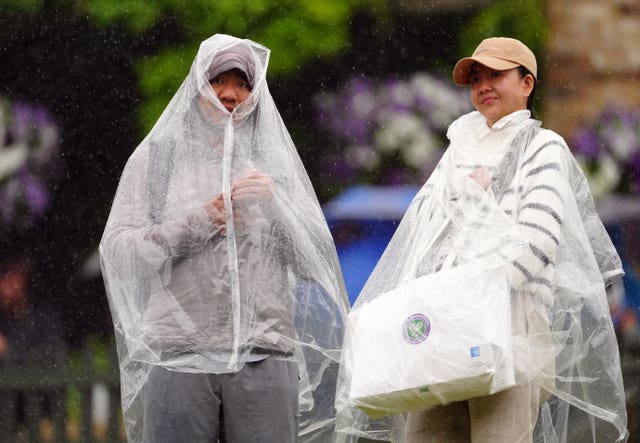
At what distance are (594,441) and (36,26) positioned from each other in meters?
4.24

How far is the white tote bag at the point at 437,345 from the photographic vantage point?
→ 10.6ft

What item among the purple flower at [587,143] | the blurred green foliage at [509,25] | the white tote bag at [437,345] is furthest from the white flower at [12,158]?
the white tote bag at [437,345]

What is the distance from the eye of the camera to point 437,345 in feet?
10.7

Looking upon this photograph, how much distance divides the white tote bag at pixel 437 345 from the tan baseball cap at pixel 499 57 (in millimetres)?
649

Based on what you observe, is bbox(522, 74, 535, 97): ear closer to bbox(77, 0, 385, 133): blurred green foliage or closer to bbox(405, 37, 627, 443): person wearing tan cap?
bbox(405, 37, 627, 443): person wearing tan cap

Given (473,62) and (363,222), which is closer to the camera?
(473,62)

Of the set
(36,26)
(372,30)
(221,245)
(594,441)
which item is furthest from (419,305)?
(36,26)

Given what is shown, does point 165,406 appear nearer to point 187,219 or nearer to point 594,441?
point 187,219

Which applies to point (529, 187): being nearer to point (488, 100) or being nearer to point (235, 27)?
point (488, 100)

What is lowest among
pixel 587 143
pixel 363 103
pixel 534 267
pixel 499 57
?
pixel 534 267

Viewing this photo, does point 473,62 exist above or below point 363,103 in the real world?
below

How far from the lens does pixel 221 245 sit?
3455 millimetres

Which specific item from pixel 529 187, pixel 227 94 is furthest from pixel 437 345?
pixel 227 94

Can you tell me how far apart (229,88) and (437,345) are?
3.08 feet
